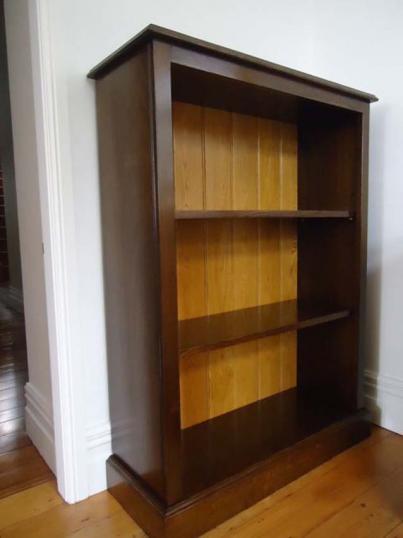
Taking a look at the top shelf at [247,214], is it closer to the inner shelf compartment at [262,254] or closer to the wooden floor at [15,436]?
the inner shelf compartment at [262,254]

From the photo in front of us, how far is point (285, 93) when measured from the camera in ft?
4.32

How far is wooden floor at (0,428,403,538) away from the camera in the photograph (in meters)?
1.19

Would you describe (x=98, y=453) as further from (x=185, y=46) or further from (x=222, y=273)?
(x=185, y=46)

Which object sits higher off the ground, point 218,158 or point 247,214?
point 218,158

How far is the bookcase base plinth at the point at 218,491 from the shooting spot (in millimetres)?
1136

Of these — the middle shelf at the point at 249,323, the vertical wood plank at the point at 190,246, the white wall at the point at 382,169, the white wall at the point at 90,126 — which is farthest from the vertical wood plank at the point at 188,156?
the white wall at the point at 382,169

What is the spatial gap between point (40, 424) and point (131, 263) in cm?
87

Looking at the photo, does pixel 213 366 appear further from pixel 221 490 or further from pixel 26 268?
pixel 26 268

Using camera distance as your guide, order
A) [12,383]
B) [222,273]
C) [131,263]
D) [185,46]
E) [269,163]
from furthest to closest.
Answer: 1. [12,383]
2. [269,163]
3. [222,273]
4. [131,263]
5. [185,46]

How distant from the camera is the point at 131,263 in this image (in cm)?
120

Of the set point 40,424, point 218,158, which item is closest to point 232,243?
point 218,158

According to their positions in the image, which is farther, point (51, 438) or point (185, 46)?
point (51, 438)

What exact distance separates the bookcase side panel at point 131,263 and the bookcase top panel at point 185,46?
0.07 ft

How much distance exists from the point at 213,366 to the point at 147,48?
3.63 ft
